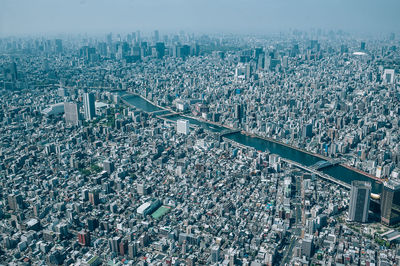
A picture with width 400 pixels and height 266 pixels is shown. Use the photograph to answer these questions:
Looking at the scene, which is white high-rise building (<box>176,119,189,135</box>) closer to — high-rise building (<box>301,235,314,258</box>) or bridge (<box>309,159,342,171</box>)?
bridge (<box>309,159,342,171</box>)

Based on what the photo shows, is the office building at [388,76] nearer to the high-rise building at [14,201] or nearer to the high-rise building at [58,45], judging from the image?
the high-rise building at [14,201]

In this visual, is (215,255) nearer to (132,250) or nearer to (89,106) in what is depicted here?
(132,250)

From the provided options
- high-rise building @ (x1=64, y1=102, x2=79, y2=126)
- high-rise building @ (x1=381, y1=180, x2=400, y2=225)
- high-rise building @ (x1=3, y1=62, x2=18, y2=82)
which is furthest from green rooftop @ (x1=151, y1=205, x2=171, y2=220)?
high-rise building @ (x1=3, y1=62, x2=18, y2=82)

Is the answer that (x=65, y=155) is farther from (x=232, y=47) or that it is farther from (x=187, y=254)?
(x=232, y=47)

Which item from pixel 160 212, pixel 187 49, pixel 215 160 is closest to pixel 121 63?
pixel 187 49

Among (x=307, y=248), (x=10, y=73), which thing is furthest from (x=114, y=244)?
(x=10, y=73)
